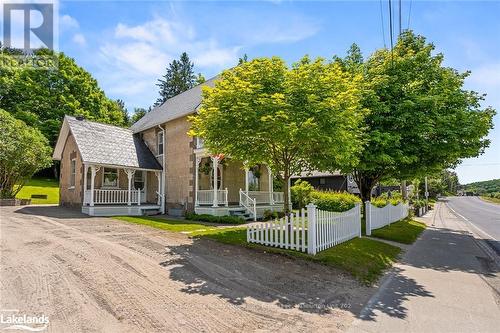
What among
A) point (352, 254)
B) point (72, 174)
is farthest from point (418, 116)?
point (72, 174)

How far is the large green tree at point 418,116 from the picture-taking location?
549 inches

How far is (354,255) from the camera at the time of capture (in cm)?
929

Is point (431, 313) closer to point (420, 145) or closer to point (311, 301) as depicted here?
point (311, 301)

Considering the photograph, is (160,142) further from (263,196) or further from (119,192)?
(263,196)

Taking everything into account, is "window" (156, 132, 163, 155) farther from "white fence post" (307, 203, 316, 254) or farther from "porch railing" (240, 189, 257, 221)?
"white fence post" (307, 203, 316, 254)

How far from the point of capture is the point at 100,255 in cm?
821

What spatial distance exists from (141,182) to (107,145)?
397cm

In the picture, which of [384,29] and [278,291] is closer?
[278,291]

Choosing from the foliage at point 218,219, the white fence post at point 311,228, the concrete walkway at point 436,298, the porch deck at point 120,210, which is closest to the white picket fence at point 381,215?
the concrete walkway at point 436,298

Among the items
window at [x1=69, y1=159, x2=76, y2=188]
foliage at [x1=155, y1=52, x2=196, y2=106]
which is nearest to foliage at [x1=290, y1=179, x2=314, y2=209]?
window at [x1=69, y1=159, x2=76, y2=188]

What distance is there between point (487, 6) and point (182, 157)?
661 inches

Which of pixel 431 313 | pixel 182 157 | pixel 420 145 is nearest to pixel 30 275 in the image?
pixel 431 313

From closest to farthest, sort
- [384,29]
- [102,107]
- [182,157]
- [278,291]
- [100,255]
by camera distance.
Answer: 1. [278,291]
2. [100,255]
3. [384,29]
4. [182,157]
5. [102,107]

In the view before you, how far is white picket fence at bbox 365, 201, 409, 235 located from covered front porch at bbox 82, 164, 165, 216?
13.7m
